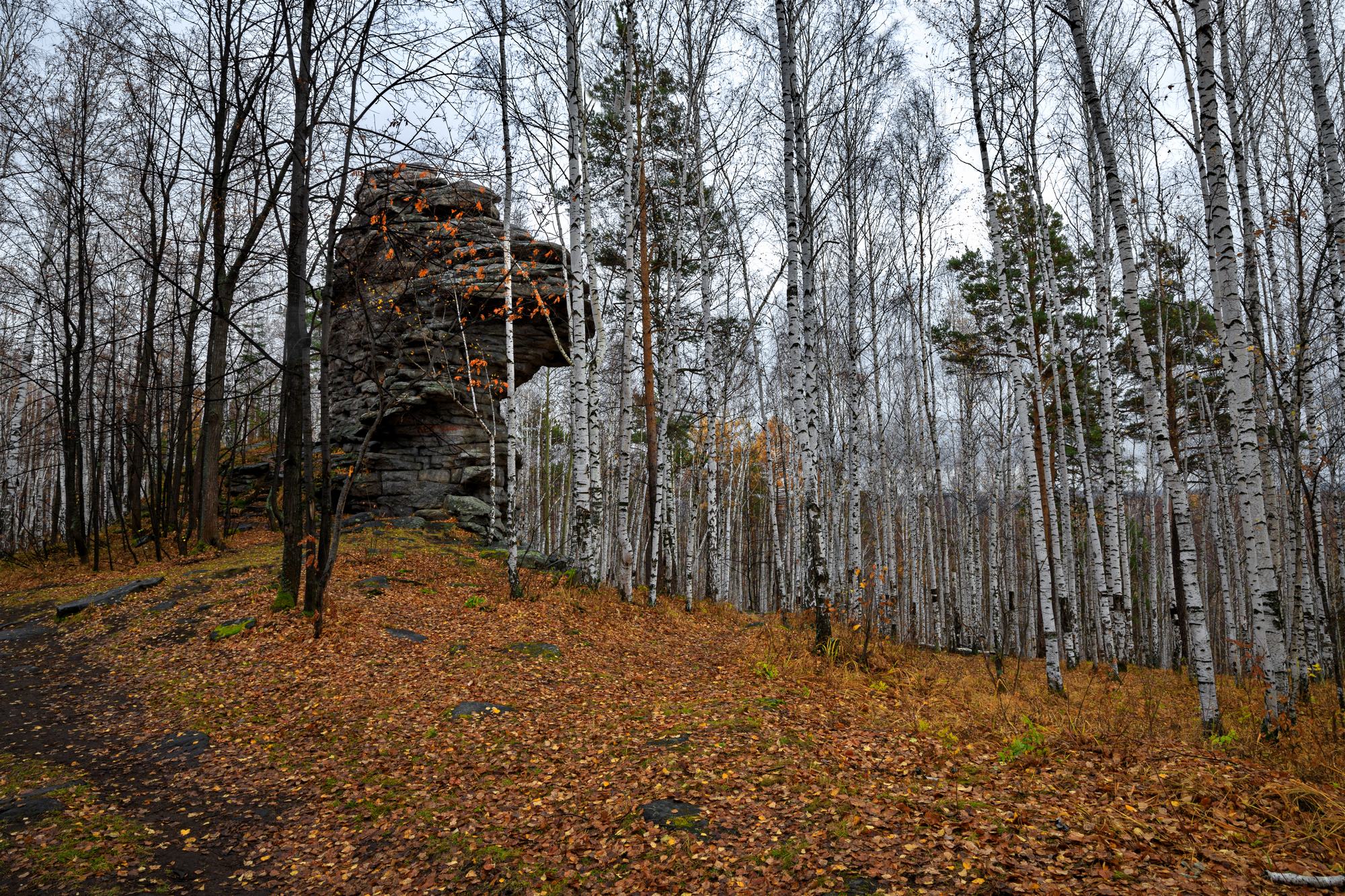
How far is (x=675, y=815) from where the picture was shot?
4121 millimetres

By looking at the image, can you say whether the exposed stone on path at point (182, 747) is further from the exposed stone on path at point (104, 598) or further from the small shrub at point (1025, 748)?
the small shrub at point (1025, 748)

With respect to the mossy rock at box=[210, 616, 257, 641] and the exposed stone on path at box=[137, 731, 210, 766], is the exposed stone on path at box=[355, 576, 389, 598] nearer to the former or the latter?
the mossy rock at box=[210, 616, 257, 641]

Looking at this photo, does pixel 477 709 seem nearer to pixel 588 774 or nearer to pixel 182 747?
Answer: pixel 588 774

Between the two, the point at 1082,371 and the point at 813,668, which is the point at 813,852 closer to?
the point at 813,668

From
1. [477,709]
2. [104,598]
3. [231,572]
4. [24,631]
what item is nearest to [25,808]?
[477,709]

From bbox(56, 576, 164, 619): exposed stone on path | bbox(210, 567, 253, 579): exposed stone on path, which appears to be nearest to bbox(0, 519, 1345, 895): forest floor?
bbox(56, 576, 164, 619): exposed stone on path

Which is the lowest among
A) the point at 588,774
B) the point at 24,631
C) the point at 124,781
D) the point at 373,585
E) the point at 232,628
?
the point at 588,774

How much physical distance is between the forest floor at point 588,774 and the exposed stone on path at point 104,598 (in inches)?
23.7

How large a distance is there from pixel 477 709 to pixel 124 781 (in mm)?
2692

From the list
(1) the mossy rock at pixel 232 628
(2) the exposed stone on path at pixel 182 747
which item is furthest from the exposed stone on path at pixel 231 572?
(2) the exposed stone on path at pixel 182 747

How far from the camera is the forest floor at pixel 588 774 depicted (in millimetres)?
3459

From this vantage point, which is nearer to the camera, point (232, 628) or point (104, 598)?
point (232, 628)

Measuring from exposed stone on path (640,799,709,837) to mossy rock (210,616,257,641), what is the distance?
638 cm

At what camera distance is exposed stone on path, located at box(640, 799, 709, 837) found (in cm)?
398
